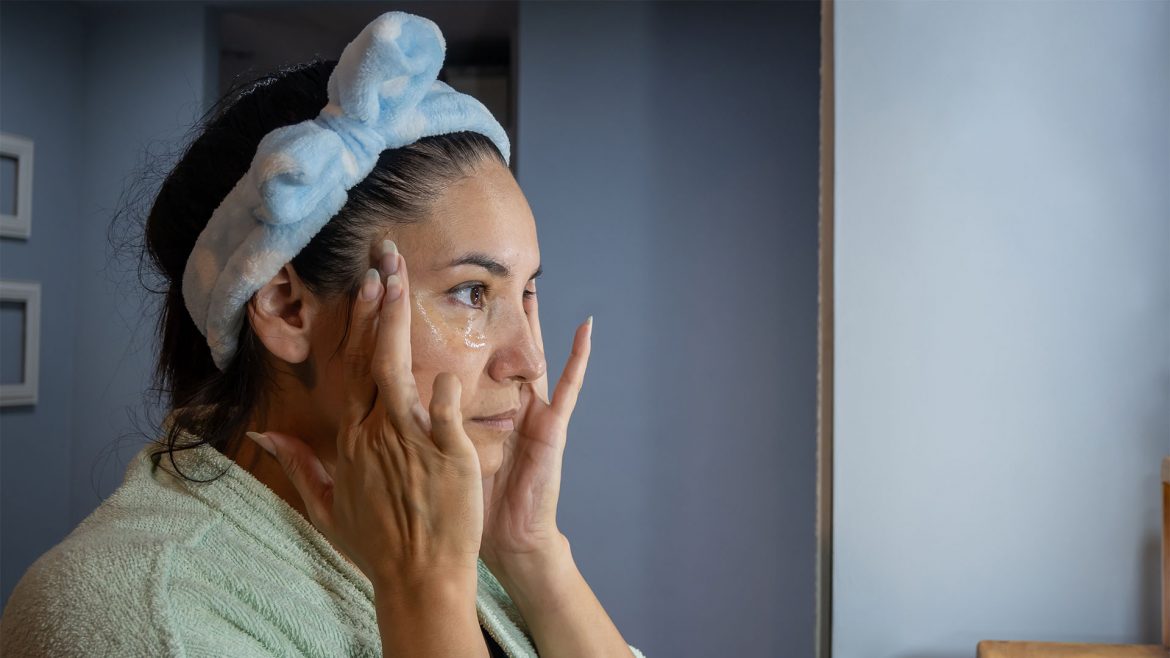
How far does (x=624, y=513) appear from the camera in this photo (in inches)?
98.4

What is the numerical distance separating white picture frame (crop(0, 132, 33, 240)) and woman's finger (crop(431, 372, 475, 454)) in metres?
2.34

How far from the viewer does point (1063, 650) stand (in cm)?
147

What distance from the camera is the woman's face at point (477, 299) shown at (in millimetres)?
800

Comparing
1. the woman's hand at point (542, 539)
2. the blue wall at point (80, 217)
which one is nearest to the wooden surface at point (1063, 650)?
the woman's hand at point (542, 539)

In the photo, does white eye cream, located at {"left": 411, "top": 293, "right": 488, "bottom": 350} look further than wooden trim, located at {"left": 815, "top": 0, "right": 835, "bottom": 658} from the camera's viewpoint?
No

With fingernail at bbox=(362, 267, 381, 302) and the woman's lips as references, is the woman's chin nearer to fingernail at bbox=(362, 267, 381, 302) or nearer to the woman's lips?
the woman's lips

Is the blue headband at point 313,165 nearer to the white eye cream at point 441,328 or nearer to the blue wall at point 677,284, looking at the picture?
the white eye cream at point 441,328

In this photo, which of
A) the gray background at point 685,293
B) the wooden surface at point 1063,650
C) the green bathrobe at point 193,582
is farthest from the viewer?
the gray background at point 685,293

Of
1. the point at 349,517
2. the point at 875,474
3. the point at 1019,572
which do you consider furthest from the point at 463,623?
the point at 1019,572

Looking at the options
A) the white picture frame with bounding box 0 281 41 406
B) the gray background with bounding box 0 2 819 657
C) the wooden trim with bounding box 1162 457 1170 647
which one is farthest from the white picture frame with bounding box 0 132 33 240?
the wooden trim with bounding box 1162 457 1170 647

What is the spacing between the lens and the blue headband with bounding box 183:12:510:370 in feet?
2.40

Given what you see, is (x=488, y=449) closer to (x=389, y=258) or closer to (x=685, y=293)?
(x=389, y=258)

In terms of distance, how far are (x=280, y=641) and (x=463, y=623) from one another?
130 millimetres

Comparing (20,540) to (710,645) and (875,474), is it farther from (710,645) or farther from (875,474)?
(875,474)
